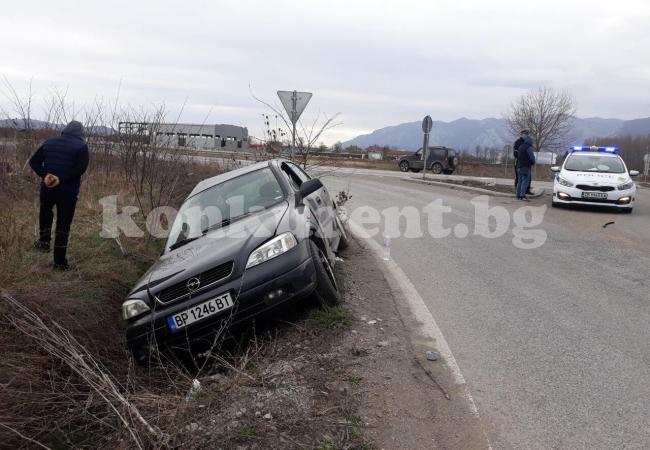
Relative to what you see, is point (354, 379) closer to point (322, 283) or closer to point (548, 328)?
point (322, 283)

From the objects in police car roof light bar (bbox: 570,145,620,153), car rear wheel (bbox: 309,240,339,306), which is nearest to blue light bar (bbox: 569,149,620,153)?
police car roof light bar (bbox: 570,145,620,153)

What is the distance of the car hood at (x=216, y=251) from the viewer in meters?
4.35

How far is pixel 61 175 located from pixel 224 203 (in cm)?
221

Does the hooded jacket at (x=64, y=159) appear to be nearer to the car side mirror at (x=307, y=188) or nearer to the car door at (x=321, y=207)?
the car door at (x=321, y=207)

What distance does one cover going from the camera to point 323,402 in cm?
330

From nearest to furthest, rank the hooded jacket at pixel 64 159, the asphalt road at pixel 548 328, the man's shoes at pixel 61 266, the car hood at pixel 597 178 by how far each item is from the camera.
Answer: the asphalt road at pixel 548 328
the man's shoes at pixel 61 266
the hooded jacket at pixel 64 159
the car hood at pixel 597 178

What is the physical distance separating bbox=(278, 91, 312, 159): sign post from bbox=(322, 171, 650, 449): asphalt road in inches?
116

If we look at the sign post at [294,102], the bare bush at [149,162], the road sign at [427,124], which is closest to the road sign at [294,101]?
A: the sign post at [294,102]

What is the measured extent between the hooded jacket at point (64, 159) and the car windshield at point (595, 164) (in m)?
11.9

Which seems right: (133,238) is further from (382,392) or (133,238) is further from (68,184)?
(382,392)

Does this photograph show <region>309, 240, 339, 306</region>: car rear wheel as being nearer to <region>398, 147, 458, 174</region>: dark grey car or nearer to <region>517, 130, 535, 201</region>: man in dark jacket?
<region>517, 130, 535, 201</region>: man in dark jacket

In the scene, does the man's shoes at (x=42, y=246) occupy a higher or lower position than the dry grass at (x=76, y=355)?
higher

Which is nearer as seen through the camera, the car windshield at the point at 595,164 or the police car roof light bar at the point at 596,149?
the car windshield at the point at 595,164

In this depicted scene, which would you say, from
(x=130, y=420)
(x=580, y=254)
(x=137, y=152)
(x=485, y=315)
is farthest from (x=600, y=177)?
(x=130, y=420)
